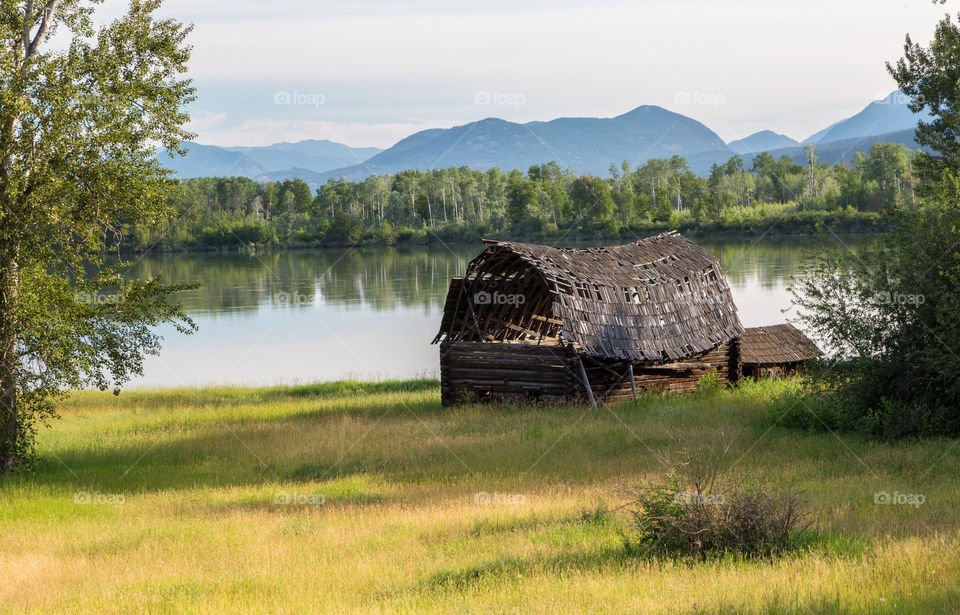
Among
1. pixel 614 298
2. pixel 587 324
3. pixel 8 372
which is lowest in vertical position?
pixel 587 324

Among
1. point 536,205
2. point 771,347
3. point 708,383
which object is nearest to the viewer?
point 708,383

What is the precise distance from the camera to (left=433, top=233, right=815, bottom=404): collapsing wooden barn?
80.6 ft

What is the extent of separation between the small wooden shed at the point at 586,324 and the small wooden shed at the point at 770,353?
88cm

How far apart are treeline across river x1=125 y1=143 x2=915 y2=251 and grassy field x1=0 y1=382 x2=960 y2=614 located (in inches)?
3847

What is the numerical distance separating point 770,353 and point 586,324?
8708 millimetres

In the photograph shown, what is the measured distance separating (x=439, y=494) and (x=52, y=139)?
415 inches

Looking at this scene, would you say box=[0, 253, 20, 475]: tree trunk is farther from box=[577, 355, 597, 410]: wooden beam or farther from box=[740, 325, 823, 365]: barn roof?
box=[740, 325, 823, 365]: barn roof

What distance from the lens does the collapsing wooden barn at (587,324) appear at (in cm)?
2458

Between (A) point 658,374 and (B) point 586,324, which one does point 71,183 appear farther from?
(A) point 658,374

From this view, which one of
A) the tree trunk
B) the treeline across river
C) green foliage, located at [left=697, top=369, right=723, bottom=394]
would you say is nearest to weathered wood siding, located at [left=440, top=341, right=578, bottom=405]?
green foliage, located at [left=697, top=369, right=723, bottom=394]

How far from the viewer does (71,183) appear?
17422 mm

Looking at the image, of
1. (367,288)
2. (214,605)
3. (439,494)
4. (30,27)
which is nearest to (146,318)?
(30,27)

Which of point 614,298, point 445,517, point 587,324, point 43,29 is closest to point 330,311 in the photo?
point 614,298

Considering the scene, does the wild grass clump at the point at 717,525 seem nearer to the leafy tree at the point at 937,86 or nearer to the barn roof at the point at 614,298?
the barn roof at the point at 614,298
